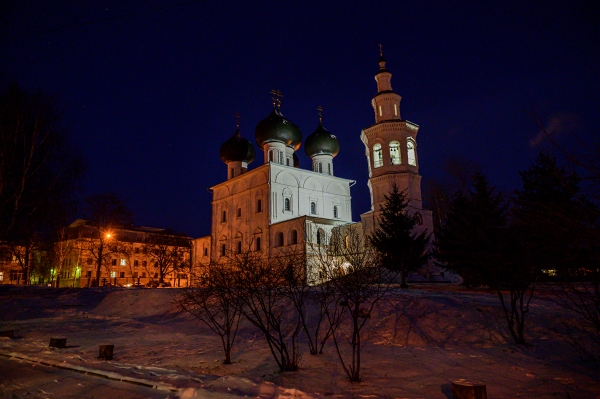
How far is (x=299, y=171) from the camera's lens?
3509 cm

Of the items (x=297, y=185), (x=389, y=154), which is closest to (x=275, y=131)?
(x=297, y=185)

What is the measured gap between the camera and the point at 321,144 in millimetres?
38438

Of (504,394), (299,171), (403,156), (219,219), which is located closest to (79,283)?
(219,219)

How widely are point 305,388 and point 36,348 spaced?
7401 mm

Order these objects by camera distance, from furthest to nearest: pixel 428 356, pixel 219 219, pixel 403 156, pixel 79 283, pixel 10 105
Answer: pixel 79 283 → pixel 219 219 → pixel 403 156 → pixel 10 105 → pixel 428 356

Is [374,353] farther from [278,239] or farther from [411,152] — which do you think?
[278,239]

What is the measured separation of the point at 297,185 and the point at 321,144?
5802mm

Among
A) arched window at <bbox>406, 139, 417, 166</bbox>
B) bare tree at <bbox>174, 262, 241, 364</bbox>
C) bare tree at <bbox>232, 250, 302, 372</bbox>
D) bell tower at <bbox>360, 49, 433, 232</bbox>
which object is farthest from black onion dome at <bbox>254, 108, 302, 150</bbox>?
bare tree at <bbox>232, 250, 302, 372</bbox>

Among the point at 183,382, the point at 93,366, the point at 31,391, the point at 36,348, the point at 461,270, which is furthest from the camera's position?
the point at 461,270

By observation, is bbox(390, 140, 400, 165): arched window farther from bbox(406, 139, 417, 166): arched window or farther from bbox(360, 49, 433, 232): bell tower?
bbox(406, 139, 417, 166): arched window

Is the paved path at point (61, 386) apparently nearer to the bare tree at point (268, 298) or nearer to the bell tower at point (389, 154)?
the bare tree at point (268, 298)

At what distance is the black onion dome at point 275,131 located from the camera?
1436 inches

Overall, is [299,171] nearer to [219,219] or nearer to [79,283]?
[219,219]

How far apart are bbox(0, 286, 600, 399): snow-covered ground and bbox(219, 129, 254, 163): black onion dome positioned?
76.6 ft
